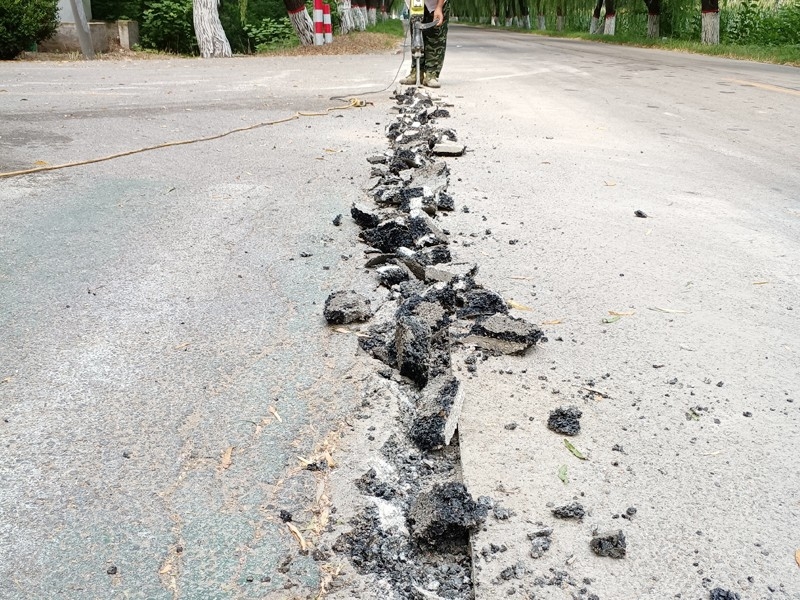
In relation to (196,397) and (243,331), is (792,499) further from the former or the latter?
(243,331)

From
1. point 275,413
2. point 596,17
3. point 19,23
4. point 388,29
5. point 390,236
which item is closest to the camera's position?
point 275,413

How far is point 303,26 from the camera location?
19.8m

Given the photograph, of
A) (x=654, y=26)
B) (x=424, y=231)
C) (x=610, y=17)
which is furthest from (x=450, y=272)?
(x=610, y=17)

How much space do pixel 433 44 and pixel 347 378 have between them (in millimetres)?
9366

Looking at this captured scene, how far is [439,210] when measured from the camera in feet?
16.1

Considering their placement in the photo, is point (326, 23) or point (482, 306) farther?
point (326, 23)

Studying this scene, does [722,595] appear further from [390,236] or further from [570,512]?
[390,236]

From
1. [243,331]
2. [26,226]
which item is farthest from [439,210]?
[26,226]

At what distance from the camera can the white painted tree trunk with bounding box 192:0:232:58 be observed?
17.8 m

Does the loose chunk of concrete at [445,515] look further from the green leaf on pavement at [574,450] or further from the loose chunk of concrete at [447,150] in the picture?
the loose chunk of concrete at [447,150]

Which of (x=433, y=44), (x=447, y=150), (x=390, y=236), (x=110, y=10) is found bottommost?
(x=390, y=236)

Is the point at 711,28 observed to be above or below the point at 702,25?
below

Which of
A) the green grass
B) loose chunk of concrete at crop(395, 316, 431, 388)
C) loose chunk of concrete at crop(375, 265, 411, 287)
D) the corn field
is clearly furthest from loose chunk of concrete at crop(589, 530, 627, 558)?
the green grass

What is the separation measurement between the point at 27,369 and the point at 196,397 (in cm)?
71
